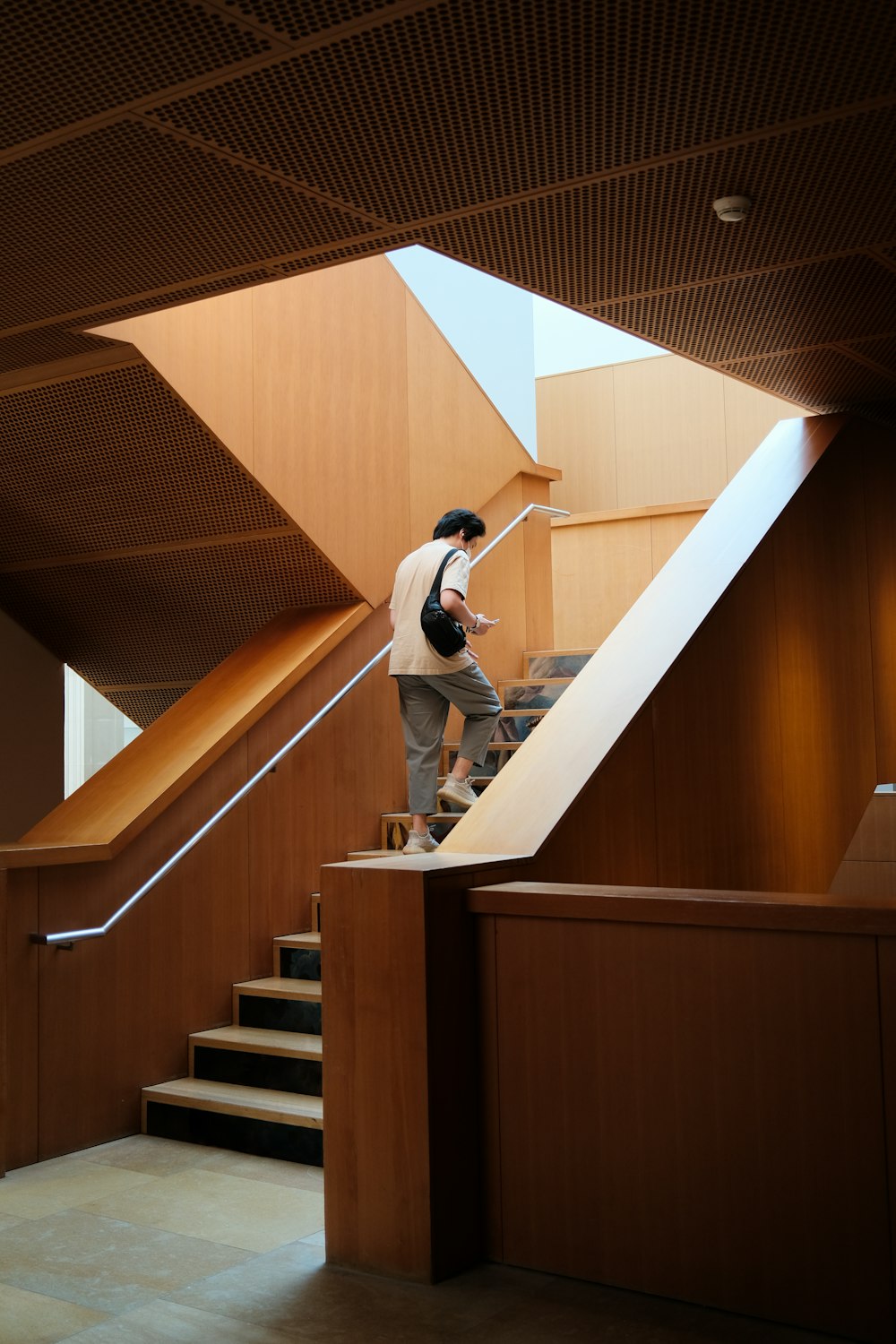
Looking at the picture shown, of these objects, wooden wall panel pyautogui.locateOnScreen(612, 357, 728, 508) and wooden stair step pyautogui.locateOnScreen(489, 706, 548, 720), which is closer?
wooden stair step pyautogui.locateOnScreen(489, 706, 548, 720)

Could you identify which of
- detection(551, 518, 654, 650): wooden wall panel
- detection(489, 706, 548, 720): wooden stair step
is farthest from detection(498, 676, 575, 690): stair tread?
detection(551, 518, 654, 650): wooden wall panel

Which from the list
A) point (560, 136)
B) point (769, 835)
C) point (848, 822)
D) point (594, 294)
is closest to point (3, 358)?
point (594, 294)

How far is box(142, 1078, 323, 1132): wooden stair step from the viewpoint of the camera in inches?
186

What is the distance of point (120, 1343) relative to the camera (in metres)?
3.11

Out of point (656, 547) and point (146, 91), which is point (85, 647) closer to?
point (656, 547)

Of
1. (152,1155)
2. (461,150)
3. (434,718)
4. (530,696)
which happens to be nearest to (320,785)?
(434,718)

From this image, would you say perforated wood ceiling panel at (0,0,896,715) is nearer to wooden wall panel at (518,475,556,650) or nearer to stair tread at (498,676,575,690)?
stair tread at (498,676,575,690)

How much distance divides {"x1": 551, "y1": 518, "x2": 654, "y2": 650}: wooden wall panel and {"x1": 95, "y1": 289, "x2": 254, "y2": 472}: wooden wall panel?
4229 mm

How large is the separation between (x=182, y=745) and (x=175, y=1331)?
290 centimetres

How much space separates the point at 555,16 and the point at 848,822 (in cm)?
441

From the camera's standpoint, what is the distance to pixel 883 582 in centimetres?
668

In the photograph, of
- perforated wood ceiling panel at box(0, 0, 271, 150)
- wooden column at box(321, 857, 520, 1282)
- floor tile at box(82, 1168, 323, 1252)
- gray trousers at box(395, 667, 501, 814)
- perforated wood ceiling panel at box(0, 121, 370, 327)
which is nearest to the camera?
perforated wood ceiling panel at box(0, 0, 271, 150)

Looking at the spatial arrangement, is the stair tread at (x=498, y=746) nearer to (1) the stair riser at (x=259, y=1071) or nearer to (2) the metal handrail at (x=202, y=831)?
(2) the metal handrail at (x=202, y=831)

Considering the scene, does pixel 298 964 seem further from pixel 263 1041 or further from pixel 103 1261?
pixel 103 1261
